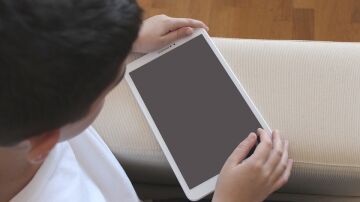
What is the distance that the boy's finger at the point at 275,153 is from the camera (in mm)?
742

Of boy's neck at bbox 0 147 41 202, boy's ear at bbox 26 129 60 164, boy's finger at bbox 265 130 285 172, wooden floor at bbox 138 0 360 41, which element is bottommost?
wooden floor at bbox 138 0 360 41

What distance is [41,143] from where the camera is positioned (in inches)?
20.0

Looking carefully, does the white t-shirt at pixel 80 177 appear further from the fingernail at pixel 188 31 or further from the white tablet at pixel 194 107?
the fingernail at pixel 188 31

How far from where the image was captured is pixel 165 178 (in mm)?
900

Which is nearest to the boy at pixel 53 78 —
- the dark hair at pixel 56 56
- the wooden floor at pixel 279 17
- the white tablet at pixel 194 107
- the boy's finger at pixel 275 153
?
the dark hair at pixel 56 56

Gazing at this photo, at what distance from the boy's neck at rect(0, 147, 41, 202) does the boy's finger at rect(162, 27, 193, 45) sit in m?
0.35

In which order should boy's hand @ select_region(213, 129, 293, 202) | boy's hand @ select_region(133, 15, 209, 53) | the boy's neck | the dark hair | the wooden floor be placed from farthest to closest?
the wooden floor < boy's hand @ select_region(133, 15, 209, 53) < boy's hand @ select_region(213, 129, 293, 202) < the boy's neck < the dark hair

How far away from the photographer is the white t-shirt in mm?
627

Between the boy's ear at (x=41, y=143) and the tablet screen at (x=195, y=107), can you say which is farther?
the tablet screen at (x=195, y=107)

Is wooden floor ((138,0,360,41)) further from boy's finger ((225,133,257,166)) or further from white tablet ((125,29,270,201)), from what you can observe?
boy's finger ((225,133,257,166))

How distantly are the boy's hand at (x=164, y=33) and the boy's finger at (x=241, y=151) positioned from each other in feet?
0.78

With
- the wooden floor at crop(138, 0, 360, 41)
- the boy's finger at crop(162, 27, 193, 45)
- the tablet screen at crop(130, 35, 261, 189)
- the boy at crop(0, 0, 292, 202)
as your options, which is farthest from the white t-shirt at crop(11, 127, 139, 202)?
the wooden floor at crop(138, 0, 360, 41)

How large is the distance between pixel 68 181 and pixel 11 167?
93 millimetres

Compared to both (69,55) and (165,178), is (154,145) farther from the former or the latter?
(69,55)
